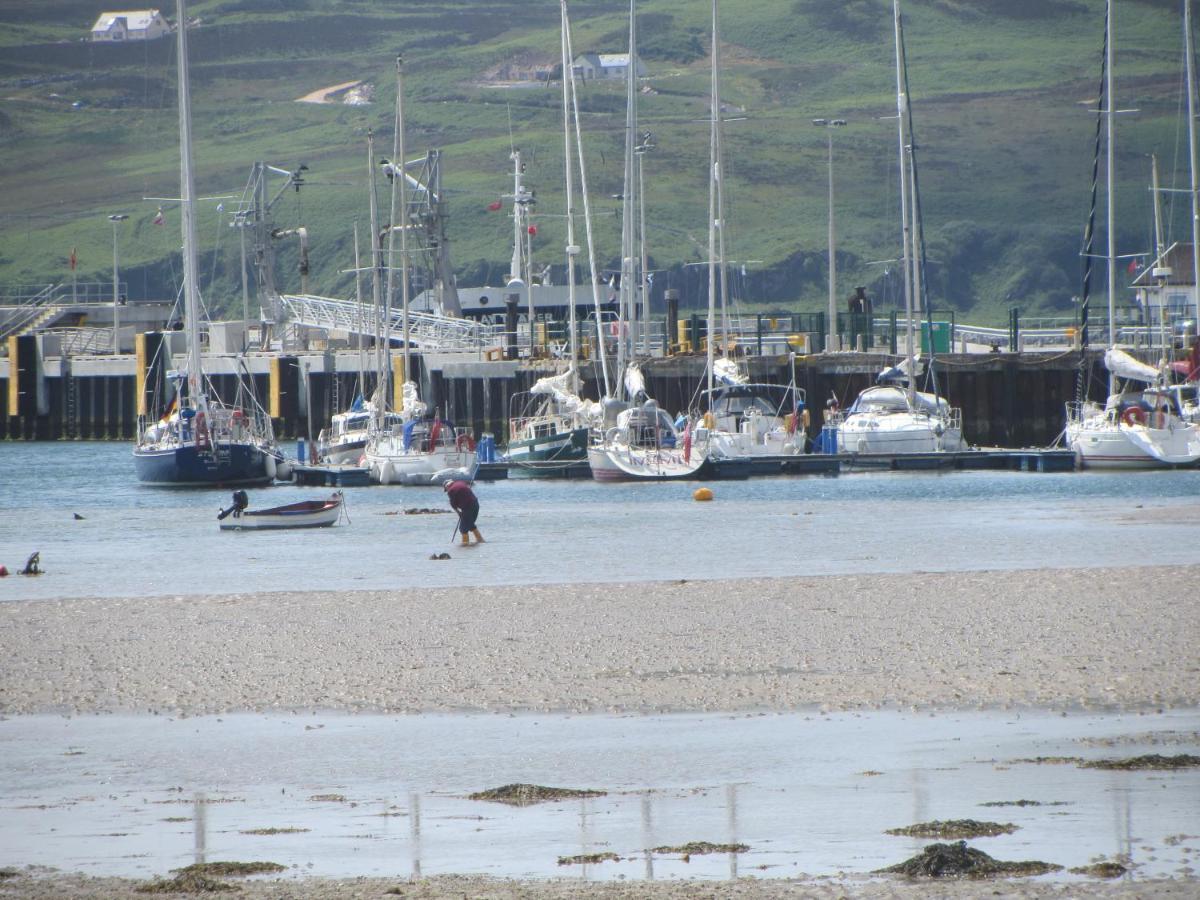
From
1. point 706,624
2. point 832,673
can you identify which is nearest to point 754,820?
point 832,673

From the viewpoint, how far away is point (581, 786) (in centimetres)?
1340

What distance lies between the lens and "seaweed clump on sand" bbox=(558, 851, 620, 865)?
37.2ft

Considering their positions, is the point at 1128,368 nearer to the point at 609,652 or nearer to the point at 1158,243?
the point at 1158,243

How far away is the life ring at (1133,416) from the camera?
56.6m

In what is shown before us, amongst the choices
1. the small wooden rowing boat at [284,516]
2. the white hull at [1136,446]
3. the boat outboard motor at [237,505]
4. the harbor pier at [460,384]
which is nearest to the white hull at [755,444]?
the harbor pier at [460,384]

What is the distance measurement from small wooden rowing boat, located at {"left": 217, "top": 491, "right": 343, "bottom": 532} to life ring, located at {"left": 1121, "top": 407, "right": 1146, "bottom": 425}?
82.9ft

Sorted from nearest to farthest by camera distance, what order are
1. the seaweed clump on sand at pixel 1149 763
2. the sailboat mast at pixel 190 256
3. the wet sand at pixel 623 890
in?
the wet sand at pixel 623 890, the seaweed clump on sand at pixel 1149 763, the sailboat mast at pixel 190 256

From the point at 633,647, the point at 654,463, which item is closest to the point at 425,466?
the point at 654,463

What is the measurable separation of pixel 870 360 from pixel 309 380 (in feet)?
106

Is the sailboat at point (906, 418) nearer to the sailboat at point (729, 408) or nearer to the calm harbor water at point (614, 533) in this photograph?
the calm harbor water at point (614, 533)

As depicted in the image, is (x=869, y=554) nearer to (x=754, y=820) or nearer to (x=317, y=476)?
(x=754, y=820)

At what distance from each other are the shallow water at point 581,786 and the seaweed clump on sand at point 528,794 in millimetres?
153

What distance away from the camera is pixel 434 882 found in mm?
10906

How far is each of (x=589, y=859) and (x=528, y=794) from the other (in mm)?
1833
